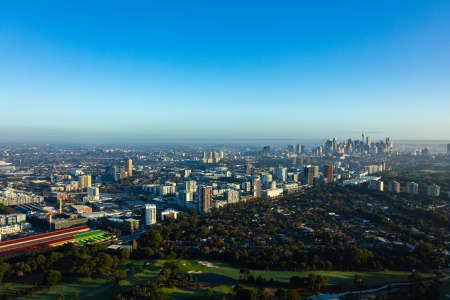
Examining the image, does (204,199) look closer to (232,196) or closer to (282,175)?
(232,196)

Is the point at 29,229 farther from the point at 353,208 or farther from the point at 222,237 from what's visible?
the point at 353,208

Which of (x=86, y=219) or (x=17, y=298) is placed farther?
(x=86, y=219)

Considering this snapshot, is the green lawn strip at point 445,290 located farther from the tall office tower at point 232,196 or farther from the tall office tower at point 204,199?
the tall office tower at point 232,196

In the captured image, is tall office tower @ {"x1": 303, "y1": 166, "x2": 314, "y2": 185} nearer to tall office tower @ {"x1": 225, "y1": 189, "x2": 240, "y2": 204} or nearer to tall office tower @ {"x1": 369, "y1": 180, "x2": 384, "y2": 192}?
tall office tower @ {"x1": 369, "y1": 180, "x2": 384, "y2": 192}

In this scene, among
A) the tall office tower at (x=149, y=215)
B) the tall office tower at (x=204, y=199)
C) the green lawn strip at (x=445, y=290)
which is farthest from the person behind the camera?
the tall office tower at (x=204, y=199)

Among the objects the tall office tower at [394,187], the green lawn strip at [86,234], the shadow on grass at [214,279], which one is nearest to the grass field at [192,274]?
the shadow on grass at [214,279]

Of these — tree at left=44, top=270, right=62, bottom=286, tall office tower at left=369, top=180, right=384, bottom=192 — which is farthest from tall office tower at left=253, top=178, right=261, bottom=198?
tree at left=44, top=270, right=62, bottom=286

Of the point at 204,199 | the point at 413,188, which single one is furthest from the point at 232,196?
the point at 413,188

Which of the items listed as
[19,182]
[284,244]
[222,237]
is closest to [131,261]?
[222,237]
